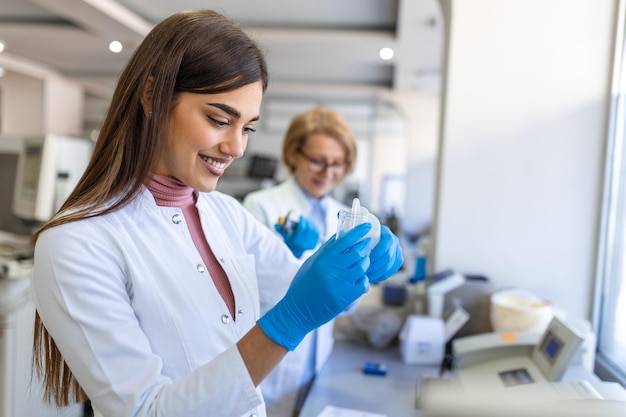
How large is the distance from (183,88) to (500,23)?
59.4 inches

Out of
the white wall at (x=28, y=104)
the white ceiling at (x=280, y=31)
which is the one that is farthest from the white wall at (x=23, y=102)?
the white ceiling at (x=280, y=31)

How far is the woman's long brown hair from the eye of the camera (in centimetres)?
92

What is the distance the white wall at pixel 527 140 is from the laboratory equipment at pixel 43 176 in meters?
1.96

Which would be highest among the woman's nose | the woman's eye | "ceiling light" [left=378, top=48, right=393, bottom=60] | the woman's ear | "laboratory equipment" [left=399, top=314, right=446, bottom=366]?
"ceiling light" [left=378, top=48, right=393, bottom=60]

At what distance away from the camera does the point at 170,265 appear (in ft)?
3.16

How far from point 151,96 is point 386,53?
472 centimetres

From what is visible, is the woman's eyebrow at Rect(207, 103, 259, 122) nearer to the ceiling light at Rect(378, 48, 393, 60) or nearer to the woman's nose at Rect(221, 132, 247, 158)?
the woman's nose at Rect(221, 132, 247, 158)

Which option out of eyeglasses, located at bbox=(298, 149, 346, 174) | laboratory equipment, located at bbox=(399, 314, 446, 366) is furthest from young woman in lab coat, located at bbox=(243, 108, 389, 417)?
laboratory equipment, located at bbox=(399, 314, 446, 366)

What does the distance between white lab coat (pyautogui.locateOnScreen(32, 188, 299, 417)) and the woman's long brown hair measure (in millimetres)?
57

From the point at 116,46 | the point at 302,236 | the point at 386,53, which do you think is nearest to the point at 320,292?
the point at 302,236

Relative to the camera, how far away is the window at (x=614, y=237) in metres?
1.74

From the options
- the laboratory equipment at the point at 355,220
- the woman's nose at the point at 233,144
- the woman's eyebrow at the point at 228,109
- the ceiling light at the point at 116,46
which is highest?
the ceiling light at the point at 116,46

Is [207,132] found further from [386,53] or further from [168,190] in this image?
[386,53]

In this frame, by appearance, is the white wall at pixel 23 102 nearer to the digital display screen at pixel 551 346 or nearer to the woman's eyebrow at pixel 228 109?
the woman's eyebrow at pixel 228 109
